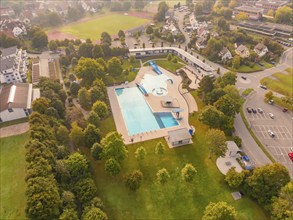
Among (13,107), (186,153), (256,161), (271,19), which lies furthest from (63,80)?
(271,19)

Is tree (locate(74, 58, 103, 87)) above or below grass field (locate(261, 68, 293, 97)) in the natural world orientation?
above

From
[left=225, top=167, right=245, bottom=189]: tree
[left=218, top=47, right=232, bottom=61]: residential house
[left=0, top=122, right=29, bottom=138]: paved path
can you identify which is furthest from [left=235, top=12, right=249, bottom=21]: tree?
[left=0, top=122, right=29, bottom=138]: paved path

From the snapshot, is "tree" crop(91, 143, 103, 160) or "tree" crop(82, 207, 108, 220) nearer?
"tree" crop(82, 207, 108, 220)

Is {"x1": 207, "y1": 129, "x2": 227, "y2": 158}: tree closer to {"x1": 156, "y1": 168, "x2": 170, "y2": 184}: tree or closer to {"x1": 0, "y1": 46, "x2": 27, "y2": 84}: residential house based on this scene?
{"x1": 156, "y1": 168, "x2": 170, "y2": 184}: tree

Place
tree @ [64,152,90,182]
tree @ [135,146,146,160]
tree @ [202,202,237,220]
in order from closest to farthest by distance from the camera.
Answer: tree @ [202,202,237,220] → tree @ [64,152,90,182] → tree @ [135,146,146,160]

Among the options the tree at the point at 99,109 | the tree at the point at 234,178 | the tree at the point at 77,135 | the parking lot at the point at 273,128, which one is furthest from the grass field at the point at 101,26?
the tree at the point at 234,178

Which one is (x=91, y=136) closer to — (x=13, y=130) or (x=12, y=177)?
(x=12, y=177)
